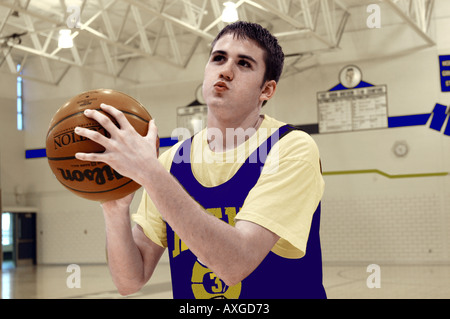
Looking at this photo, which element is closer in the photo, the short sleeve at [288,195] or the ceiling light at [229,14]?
the short sleeve at [288,195]

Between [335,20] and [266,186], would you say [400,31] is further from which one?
[266,186]

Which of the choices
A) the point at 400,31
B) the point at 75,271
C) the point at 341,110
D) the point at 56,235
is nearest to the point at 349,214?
the point at 341,110

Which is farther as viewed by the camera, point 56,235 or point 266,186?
point 56,235

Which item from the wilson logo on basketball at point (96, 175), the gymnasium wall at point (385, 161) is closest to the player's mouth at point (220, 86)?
the wilson logo on basketball at point (96, 175)

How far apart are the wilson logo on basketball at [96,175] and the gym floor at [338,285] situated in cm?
724

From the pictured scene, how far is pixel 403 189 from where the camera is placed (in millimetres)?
14422

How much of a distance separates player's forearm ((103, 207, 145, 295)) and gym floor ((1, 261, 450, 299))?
6857 mm

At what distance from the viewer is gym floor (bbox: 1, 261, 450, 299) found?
29.6 feet

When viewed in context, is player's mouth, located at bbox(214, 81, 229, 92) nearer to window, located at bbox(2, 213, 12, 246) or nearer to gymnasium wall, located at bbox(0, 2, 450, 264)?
gymnasium wall, located at bbox(0, 2, 450, 264)

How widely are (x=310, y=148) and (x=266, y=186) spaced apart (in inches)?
9.1

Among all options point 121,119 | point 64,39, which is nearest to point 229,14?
point 64,39

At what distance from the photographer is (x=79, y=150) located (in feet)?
5.65

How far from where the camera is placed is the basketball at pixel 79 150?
1.80 m

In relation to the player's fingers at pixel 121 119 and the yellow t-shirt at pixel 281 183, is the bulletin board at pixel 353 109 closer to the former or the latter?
the yellow t-shirt at pixel 281 183
